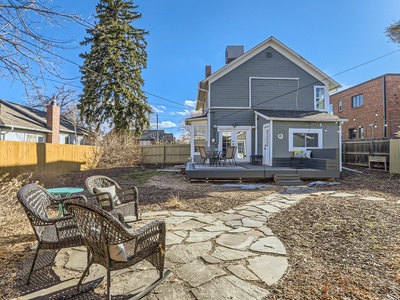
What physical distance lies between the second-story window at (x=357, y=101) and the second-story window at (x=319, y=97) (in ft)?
33.9

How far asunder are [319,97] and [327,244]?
12121 mm

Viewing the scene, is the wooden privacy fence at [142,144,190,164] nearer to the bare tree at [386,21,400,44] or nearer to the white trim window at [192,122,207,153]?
the white trim window at [192,122,207,153]

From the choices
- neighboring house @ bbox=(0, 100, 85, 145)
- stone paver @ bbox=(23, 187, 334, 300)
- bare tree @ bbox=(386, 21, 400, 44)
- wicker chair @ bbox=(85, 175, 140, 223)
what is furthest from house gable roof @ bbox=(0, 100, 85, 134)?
bare tree @ bbox=(386, 21, 400, 44)

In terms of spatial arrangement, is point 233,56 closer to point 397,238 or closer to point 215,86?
point 215,86

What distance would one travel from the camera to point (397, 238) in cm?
339

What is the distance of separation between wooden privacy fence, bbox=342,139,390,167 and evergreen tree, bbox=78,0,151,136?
48.9ft

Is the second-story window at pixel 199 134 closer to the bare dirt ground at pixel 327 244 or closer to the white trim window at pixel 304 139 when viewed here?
the white trim window at pixel 304 139

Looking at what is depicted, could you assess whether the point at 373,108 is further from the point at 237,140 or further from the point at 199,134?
the point at 199,134

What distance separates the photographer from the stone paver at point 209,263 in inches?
89.2

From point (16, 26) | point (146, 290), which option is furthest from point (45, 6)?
point (146, 290)

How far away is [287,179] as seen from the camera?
9.31 metres

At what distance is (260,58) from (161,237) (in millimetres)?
12856

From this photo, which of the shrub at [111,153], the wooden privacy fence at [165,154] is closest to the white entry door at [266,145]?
the wooden privacy fence at [165,154]

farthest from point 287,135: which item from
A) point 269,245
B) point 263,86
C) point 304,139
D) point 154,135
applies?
point 154,135
